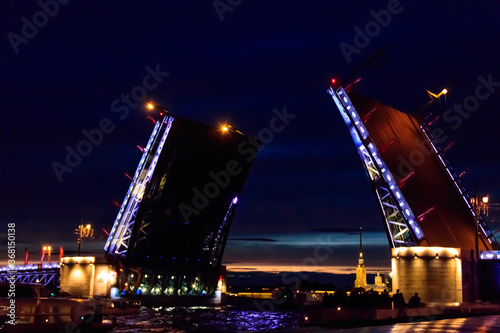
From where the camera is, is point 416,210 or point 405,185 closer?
point 416,210

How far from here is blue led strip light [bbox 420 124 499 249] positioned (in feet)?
150

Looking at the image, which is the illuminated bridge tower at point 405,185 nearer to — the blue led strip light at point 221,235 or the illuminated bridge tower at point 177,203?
the illuminated bridge tower at point 177,203

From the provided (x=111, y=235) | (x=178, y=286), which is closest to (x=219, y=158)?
(x=111, y=235)

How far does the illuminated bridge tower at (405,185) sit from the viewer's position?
40844 millimetres

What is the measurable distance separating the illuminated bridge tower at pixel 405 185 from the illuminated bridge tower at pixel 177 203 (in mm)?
12200

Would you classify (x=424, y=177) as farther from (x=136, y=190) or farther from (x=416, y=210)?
(x=136, y=190)

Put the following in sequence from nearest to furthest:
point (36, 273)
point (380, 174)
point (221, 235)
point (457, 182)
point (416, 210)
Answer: point (416, 210) → point (380, 174) → point (457, 182) → point (221, 235) → point (36, 273)

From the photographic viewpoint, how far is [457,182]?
47312 millimetres

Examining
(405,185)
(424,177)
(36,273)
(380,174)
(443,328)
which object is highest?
(424,177)

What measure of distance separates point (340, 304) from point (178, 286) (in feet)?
115

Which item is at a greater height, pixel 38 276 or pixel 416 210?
pixel 416 210

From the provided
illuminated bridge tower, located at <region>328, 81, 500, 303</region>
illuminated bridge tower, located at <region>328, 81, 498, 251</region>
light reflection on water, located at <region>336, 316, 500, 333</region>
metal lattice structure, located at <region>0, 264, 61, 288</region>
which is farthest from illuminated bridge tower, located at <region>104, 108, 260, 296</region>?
light reflection on water, located at <region>336, 316, 500, 333</region>

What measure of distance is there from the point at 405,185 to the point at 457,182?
783 centimetres

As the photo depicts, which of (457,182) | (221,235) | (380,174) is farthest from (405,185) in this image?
(221,235)
